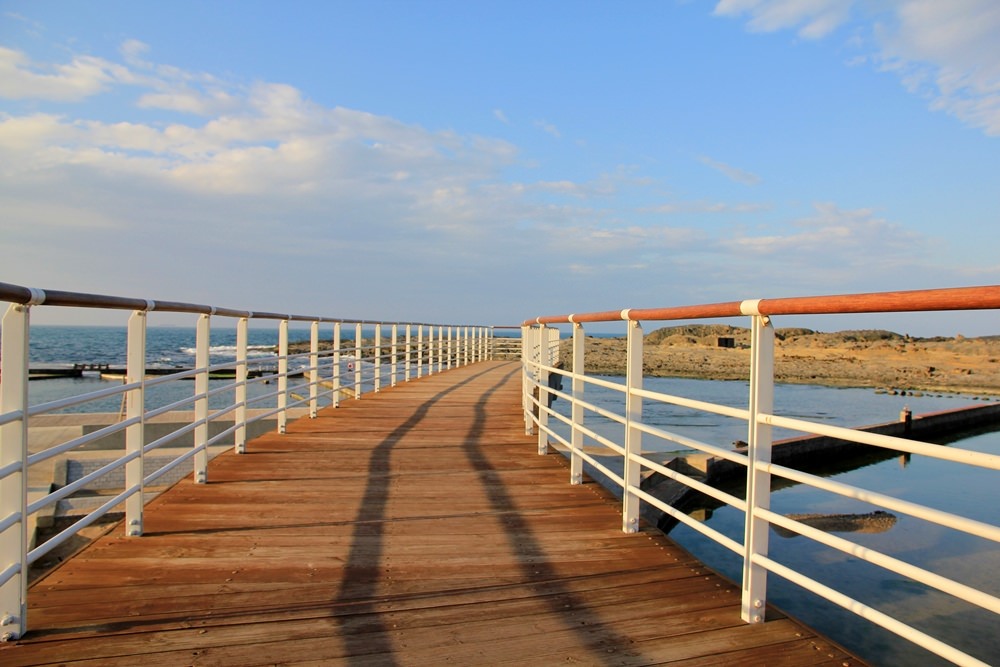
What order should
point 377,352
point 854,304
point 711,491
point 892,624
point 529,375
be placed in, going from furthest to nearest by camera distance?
1. point 377,352
2. point 529,375
3. point 711,491
4. point 854,304
5. point 892,624

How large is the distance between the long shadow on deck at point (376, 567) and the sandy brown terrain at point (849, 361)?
904 inches

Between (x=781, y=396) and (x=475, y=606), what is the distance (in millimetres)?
24646

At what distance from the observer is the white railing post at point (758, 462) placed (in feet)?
7.46

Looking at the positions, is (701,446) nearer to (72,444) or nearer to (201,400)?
(72,444)

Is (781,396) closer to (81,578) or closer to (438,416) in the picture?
(438,416)

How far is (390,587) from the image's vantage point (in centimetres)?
267

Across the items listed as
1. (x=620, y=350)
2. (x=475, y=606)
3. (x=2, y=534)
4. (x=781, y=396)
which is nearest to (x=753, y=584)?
(x=475, y=606)

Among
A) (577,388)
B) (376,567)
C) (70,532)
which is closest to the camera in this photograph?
(70,532)

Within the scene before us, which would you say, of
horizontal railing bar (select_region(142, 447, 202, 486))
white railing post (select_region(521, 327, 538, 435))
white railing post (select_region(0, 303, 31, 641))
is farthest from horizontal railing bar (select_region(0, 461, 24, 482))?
white railing post (select_region(521, 327, 538, 435))

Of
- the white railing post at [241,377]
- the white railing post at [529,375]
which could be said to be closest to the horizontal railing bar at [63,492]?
the white railing post at [241,377]

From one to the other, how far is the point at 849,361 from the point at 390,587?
40.2 m

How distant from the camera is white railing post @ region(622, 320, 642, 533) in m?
3.33

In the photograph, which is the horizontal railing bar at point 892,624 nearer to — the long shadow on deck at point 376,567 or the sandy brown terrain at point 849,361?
the long shadow on deck at point 376,567

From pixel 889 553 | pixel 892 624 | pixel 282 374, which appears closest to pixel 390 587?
pixel 892 624
